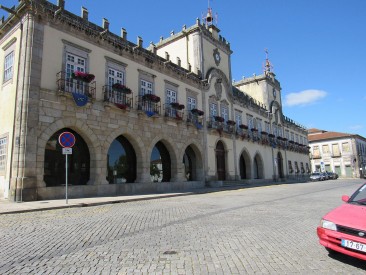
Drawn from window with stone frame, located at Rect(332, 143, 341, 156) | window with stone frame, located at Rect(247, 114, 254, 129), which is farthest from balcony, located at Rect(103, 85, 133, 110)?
window with stone frame, located at Rect(332, 143, 341, 156)

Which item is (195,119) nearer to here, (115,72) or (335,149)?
(115,72)

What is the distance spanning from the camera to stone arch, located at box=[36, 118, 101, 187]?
1388cm

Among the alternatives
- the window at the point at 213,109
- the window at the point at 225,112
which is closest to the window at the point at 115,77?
the window at the point at 213,109

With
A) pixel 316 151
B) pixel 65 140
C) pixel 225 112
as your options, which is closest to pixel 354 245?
pixel 65 140

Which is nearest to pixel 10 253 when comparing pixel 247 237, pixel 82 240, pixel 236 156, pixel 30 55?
pixel 82 240

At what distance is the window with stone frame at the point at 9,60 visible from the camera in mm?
15405

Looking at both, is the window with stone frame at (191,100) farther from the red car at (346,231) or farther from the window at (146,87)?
the red car at (346,231)

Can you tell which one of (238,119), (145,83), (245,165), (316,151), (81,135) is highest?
(145,83)

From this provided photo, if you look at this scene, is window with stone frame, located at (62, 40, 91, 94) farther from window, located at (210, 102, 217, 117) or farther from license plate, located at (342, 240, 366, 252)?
license plate, located at (342, 240, 366, 252)

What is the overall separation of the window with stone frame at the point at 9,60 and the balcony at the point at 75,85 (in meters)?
2.55

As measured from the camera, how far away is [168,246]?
5.29 metres

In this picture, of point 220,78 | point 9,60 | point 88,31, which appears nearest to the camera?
point 9,60

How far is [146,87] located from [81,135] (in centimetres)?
645

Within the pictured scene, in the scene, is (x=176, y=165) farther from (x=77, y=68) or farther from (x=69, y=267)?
(x=69, y=267)
